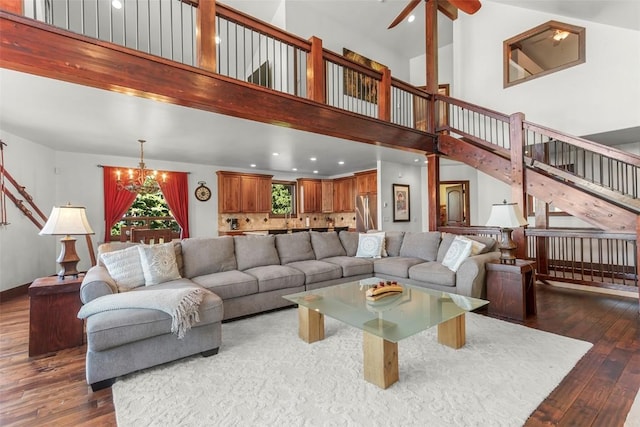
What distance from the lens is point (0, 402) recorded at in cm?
193

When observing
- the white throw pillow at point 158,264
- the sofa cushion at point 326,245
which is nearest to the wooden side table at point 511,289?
the sofa cushion at point 326,245

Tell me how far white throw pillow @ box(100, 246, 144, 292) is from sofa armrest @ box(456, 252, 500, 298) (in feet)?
11.3

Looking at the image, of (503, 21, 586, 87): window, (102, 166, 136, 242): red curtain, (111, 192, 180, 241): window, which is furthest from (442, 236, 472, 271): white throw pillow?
(102, 166, 136, 242): red curtain

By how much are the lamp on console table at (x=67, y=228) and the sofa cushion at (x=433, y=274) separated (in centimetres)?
359

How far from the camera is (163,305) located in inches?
88.3

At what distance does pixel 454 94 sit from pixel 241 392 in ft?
24.4

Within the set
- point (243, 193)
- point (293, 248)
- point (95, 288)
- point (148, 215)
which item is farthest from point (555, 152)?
point (148, 215)

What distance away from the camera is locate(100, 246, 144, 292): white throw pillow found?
9.55ft

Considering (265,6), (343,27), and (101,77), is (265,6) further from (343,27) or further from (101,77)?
(101,77)

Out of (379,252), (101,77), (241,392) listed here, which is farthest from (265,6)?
(241,392)

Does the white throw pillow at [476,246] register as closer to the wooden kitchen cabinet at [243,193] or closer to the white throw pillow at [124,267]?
the white throw pillow at [124,267]

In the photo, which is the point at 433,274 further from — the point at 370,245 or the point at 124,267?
the point at 124,267

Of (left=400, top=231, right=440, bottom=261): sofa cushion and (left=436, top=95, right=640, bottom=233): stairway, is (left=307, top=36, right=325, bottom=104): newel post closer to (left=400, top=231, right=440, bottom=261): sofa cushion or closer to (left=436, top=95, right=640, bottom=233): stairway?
(left=400, top=231, right=440, bottom=261): sofa cushion

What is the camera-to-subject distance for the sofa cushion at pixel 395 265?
4062 millimetres
